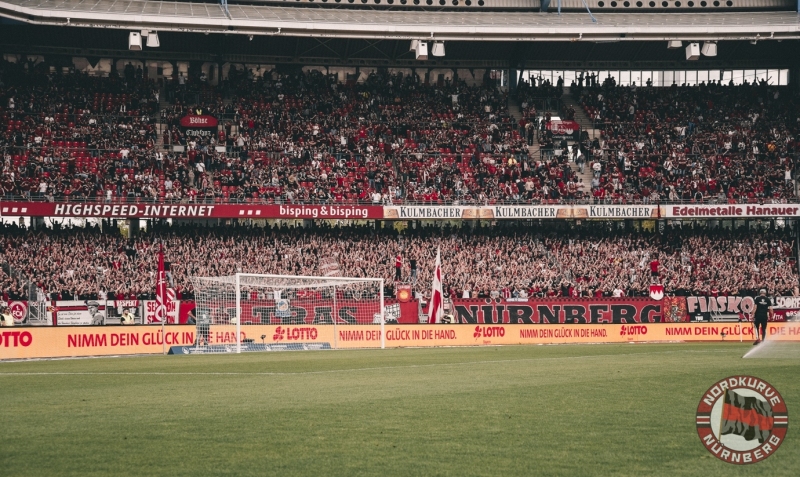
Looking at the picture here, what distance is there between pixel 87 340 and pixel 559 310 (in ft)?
75.6

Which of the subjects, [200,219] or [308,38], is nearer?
[200,219]

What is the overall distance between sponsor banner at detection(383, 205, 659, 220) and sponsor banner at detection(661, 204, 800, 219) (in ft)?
3.03

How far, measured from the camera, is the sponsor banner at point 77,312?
39219 millimetres

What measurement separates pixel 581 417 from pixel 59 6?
152 ft

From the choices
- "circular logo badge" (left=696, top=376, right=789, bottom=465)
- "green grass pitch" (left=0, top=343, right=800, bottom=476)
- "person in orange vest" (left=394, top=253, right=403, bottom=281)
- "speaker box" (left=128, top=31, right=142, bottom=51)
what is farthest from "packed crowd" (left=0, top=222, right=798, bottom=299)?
"circular logo badge" (left=696, top=376, right=789, bottom=465)

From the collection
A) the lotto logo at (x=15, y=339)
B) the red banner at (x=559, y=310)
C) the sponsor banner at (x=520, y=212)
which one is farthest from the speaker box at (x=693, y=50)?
the lotto logo at (x=15, y=339)

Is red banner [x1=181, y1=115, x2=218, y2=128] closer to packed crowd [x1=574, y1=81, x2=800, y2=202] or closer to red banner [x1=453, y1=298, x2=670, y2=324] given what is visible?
red banner [x1=453, y1=298, x2=670, y2=324]

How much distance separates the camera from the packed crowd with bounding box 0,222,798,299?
43.3 meters

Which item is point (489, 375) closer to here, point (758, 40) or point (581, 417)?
point (581, 417)

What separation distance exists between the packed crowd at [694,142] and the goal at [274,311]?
19.6m

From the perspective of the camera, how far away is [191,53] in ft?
185

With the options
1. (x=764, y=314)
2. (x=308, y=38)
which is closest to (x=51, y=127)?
(x=308, y=38)

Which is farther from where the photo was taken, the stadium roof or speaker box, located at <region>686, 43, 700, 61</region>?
speaker box, located at <region>686, 43, 700, 61</region>

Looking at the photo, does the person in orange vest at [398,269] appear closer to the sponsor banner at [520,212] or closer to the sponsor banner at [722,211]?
the sponsor banner at [520,212]
